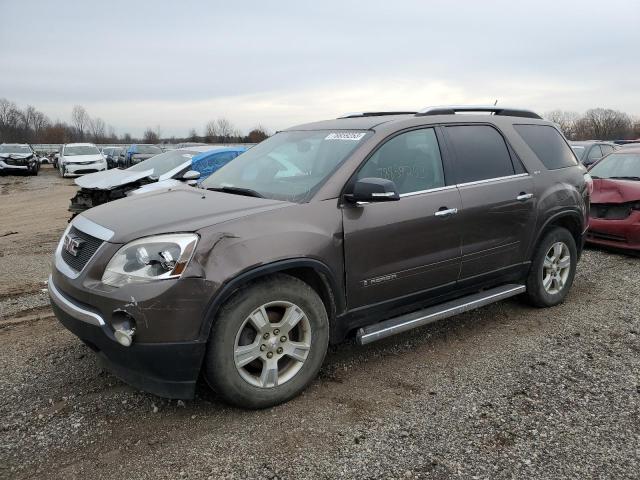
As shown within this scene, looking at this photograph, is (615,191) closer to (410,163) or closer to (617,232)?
(617,232)

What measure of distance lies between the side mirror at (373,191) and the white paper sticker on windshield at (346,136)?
1.82ft

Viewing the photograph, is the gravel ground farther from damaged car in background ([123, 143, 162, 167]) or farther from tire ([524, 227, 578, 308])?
damaged car in background ([123, 143, 162, 167])

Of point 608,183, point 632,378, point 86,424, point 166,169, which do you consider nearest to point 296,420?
point 86,424

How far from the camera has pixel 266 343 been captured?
3074 mm

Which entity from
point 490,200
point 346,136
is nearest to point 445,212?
point 490,200

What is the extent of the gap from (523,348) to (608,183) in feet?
14.6

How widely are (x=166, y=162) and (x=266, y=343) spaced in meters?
7.98

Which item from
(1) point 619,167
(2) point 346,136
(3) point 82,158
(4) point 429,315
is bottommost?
(4) point 429,315

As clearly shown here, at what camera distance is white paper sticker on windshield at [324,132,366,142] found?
12.4 ft

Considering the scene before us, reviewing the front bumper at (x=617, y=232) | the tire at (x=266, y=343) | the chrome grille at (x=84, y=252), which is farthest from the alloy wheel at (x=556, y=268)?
the chrome grille at (x=84, y=252)

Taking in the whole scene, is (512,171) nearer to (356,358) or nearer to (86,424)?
(356,358)

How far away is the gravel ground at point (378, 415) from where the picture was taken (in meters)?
2.65

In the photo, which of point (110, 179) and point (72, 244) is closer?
Result: point (72, 244)

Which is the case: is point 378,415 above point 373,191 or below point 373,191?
below
